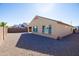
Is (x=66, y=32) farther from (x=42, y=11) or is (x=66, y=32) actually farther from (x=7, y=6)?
(x=7, y=6)

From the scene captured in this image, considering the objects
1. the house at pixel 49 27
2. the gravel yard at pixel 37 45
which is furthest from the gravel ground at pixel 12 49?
the house at pixel 49 27

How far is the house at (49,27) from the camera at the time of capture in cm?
581

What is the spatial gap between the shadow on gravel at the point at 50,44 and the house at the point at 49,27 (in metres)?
0.13

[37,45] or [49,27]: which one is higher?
[49,27]

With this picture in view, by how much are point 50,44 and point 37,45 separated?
287 millimetres

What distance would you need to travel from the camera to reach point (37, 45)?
5664 millimetres

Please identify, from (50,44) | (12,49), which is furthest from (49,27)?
(12,49)

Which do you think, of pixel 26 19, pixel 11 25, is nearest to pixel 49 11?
pixel 26 19

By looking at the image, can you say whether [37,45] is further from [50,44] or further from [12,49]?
[12,49]

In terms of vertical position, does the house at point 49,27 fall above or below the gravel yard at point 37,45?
above

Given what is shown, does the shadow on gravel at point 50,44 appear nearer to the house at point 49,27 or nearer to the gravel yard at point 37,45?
the gravel yard at point 37,45

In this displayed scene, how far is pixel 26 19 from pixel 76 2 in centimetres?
114

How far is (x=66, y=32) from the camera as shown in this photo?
5.84m

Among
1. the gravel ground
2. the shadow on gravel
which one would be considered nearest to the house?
the shadow on gravel
